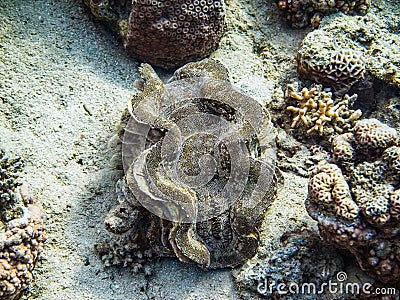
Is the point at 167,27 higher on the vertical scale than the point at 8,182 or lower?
higher

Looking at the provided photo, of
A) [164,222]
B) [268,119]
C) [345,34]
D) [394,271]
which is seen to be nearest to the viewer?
[394,271]

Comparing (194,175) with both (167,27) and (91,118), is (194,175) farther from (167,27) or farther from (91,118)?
(167,27)

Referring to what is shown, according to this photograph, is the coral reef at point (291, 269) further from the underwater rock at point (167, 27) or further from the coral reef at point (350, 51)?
the underwater rock at point (167, 27)

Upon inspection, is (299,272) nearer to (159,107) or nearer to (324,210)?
(324,210)

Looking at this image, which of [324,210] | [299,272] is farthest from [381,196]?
[299,272]

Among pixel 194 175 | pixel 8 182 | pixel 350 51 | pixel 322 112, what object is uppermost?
pixel 350 51

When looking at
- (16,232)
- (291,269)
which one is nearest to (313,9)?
(291,269)

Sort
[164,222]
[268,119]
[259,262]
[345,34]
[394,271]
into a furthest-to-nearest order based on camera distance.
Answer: [345,34]
[268,119]
[259,262]
[164,222]
[394,271]
